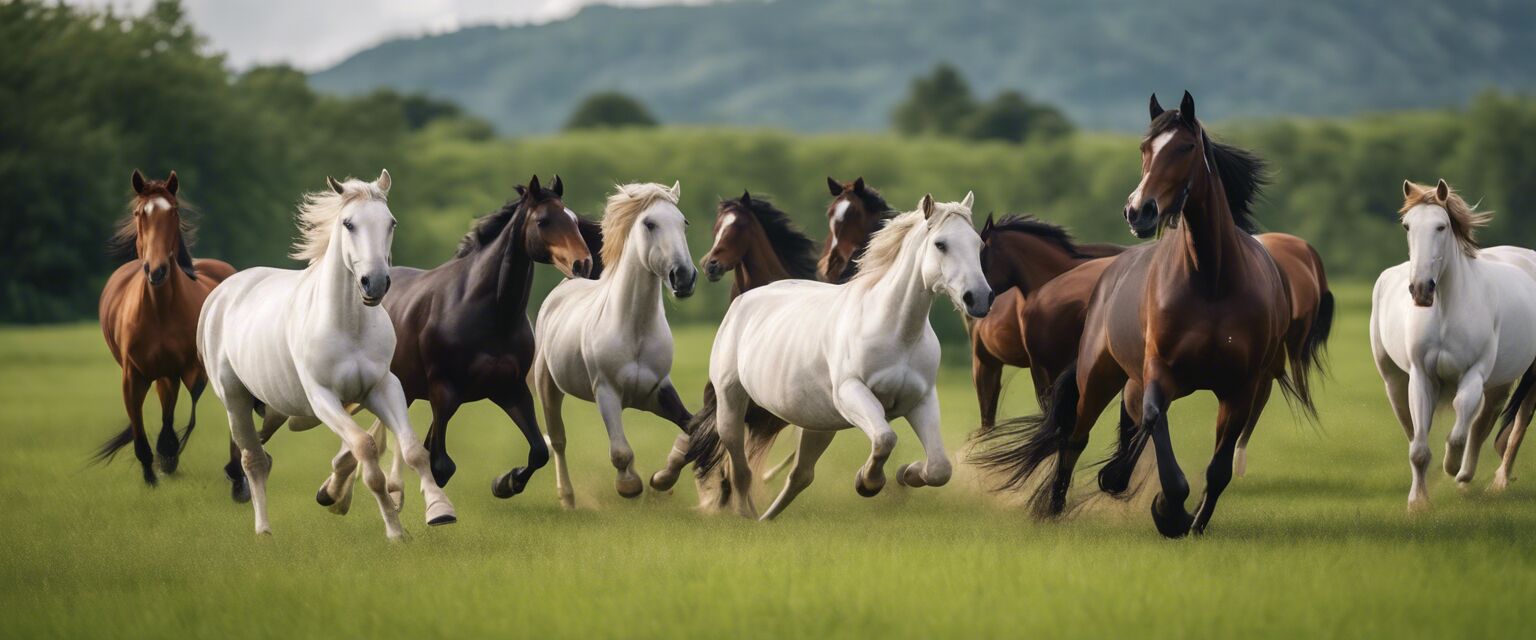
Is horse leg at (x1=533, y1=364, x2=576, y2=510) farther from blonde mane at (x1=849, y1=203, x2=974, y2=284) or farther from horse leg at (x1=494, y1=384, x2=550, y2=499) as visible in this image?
blonde mane at (x1=849, y1=203, x2=974, y2=284)

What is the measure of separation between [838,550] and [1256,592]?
6.66 feet

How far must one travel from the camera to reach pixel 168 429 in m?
→ 11.3

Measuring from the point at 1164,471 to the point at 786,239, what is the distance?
4028mm

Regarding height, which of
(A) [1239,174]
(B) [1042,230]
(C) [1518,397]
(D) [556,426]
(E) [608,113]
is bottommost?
(D) [556,426]

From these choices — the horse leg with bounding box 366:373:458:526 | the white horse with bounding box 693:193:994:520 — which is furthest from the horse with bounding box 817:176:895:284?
the horse leg with bounding box 366:373:458:526

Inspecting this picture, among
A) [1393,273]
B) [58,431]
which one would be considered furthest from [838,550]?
[58,431]

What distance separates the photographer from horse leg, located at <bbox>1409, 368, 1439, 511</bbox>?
9.14 metres

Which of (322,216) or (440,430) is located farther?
(440,430)

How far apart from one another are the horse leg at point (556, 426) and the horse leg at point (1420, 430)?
460 centimetres

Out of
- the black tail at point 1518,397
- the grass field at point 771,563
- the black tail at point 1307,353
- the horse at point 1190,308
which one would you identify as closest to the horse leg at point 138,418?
the grass field at point 771,563

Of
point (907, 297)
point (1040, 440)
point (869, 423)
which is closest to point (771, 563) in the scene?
point (869, 423)

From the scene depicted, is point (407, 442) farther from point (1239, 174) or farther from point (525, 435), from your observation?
point (1239, 174)

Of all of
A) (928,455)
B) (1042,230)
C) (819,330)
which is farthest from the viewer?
(1042,230)

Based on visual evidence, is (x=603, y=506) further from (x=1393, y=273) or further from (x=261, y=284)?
(x=1393, y=273)
